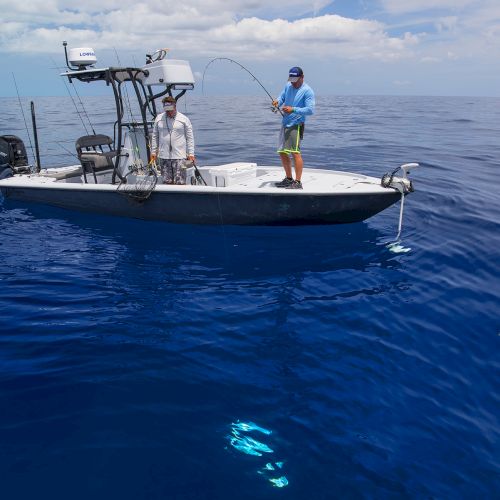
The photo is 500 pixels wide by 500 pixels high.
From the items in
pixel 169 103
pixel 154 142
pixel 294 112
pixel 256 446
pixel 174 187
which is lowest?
pixel 256 446

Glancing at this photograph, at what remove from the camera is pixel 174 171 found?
8.60 m

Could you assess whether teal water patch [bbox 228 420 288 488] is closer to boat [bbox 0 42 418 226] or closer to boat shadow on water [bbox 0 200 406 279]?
boat shadow on water [bbox 0 200 406 279]

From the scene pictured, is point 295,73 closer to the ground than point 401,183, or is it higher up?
higher up

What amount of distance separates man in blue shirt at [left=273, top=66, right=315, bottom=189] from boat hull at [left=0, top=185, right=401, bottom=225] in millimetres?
534

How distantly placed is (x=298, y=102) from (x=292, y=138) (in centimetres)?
66

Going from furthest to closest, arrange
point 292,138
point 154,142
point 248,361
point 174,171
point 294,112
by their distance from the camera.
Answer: point 174,171 → point 154,142 → point 292,138 → point 294,112 → point 248,361

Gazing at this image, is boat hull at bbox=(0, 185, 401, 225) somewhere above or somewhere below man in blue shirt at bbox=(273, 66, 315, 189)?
below

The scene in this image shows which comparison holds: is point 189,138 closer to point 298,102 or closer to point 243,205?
point 243,205

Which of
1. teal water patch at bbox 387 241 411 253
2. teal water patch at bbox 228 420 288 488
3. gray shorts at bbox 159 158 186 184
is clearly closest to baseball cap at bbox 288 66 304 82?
gray shorts at bbox 159 158 186 184

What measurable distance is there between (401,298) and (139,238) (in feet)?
16.3

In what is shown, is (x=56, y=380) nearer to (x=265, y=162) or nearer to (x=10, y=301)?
(x=10, y=301)

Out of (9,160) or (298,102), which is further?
(9,160)

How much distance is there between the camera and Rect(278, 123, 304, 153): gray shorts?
26.9 feet

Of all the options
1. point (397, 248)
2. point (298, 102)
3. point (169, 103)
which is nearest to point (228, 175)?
point (169, 103)
